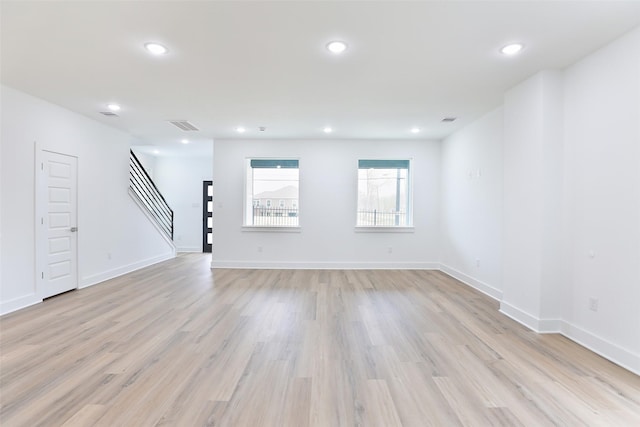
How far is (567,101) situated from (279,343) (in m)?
3.80

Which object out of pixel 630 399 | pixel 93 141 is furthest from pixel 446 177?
pixel 93 141

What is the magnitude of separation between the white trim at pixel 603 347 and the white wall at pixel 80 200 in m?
6.30

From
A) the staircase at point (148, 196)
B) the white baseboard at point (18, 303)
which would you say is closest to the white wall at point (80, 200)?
the white baseboard at point (18, 303)

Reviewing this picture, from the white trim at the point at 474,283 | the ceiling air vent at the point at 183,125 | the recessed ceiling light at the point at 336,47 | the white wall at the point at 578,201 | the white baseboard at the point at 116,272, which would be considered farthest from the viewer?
the ceiling air vent at the point at 183,125

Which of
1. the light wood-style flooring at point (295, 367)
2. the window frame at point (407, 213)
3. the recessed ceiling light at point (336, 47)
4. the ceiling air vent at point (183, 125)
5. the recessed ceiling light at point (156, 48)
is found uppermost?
the ceiling air vent at point (183, 125)

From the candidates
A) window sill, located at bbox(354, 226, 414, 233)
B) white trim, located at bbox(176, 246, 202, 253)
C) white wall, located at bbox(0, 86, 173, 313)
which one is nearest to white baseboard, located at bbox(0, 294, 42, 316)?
white wall, located at bbox(0, 86, 173, 313)

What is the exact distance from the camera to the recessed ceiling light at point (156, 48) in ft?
8.90

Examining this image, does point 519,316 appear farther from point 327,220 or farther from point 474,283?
point 327,220

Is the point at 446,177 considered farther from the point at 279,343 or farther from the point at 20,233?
the point at 20,233

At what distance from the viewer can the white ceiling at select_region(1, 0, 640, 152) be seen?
7.39 ft

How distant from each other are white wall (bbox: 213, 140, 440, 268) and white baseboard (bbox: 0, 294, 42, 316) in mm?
2908

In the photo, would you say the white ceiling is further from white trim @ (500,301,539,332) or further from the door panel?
the door panel

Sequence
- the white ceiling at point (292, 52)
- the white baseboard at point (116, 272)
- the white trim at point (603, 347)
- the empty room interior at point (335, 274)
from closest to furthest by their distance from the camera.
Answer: the empty room interior at point (335, 274) < the white ceiling at point (292, 52) < the white trim at point (603, 347) < the white baseboard at point (116, 272)

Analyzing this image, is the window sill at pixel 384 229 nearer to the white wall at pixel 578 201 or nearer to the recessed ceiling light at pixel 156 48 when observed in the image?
the white wall at pixel 578 201
